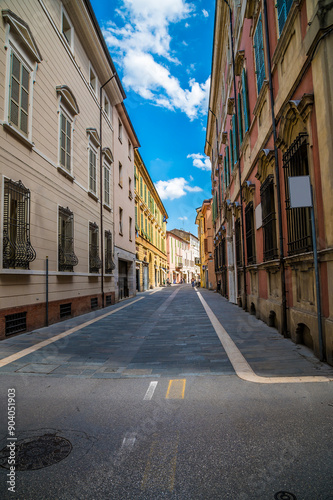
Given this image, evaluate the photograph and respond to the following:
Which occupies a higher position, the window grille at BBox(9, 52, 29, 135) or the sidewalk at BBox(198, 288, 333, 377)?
the window grille at BBox(9, 52, 29, 135)

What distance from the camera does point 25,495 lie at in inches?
81.7

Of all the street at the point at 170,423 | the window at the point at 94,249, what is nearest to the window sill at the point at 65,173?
the window at the point at 94,249

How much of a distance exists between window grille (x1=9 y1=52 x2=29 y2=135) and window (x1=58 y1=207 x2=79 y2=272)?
10.3ft

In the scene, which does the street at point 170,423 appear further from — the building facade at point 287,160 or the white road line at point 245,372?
the building facade at point 287,160

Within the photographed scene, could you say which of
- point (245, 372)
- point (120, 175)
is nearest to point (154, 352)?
point (245, 372)

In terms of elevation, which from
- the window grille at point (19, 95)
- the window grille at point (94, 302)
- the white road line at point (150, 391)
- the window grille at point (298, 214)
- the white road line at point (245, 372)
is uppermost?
the window grille at point (19, 95)

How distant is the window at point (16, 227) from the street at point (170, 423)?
221 centimetres

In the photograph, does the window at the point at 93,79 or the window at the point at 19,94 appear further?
the window at the point at 93,79

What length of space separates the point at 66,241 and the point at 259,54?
8.00m

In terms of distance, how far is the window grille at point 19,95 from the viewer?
7945mm

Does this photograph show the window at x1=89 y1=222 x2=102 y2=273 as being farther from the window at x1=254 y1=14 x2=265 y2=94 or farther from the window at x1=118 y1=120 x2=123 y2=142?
the window at x1=254 y1=14 x2=265 y2=94

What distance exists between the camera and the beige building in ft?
25.3

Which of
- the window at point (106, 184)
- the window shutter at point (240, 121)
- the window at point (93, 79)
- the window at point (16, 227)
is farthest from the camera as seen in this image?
the window at point (106, 184)

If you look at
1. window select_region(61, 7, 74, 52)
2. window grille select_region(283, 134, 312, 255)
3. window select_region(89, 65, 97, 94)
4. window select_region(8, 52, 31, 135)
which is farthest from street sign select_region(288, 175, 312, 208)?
window select_region(89, 65, 97, 94)
